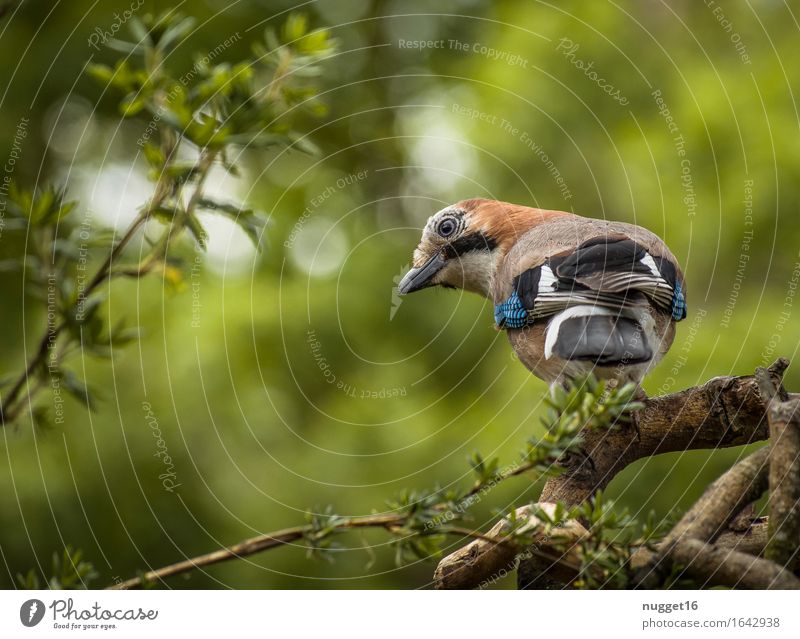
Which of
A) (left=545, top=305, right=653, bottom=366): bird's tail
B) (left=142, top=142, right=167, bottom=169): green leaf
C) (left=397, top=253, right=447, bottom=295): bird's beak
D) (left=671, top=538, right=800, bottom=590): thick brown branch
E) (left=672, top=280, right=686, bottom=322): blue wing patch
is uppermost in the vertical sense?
(left=397, top=253, right=447, bottom=295): bird's beak

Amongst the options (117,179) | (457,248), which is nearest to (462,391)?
(457,248)

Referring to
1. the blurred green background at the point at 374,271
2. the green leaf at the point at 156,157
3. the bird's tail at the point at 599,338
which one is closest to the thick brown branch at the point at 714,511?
the bird's tail at the point at 599,338

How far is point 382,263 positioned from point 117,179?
4.65ft

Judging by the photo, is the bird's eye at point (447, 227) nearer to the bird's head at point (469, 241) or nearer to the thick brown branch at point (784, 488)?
the bird's head at point (469, 241)

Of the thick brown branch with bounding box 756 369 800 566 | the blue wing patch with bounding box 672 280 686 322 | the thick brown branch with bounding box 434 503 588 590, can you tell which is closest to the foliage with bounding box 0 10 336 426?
the thick brown branch with bounding box 434 503 588 590

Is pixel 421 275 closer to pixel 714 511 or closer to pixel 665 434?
pixel 665 434

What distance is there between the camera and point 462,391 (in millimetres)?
4586

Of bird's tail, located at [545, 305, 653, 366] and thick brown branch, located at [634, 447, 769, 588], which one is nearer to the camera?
thick brown branch, located at [634, 447, 769, 588]

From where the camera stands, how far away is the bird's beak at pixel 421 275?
290cm

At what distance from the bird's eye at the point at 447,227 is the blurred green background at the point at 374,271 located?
0.98 m

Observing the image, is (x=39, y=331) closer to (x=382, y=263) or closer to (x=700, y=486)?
(x=382, y=263)

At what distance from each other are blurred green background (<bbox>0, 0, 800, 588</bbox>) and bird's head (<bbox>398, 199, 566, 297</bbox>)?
0.87 metres

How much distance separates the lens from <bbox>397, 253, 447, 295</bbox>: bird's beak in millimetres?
2898

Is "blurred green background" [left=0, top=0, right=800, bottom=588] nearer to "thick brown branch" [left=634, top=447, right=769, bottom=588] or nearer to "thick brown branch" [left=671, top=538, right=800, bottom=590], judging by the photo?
"thick brown branch" [left=634, top=447, right=769, bottom=588]
